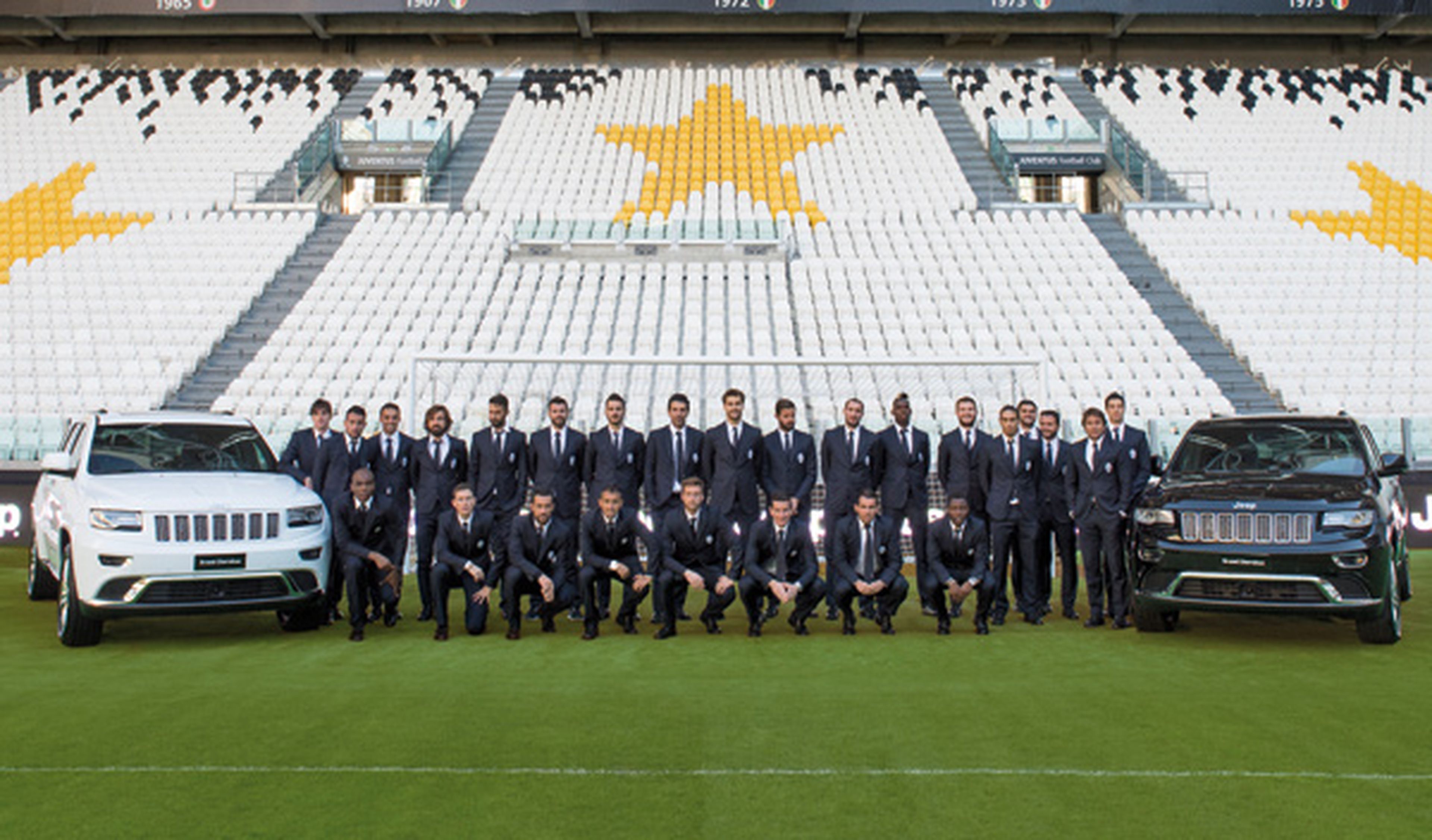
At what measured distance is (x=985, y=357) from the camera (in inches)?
509

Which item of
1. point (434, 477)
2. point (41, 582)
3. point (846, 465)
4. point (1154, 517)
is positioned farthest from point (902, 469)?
point (41, 582)

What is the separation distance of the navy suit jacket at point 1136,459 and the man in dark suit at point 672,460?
3469mm

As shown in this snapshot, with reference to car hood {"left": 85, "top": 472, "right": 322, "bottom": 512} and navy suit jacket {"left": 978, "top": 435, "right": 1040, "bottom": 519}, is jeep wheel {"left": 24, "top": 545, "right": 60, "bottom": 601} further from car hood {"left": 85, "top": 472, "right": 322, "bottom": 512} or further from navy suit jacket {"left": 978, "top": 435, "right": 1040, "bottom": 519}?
navy suit jacket {"left": 978, "top": 435, "right": 1040, "bottom": 519}

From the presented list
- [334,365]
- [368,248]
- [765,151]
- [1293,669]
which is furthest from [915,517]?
[765,151]

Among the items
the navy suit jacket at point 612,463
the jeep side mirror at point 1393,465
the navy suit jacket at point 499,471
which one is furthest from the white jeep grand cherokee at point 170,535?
the jeep side mirror at point 1393,465

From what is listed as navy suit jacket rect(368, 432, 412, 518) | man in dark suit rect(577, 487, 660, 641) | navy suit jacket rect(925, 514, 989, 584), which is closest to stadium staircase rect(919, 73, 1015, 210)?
navy suit jacket rect(925, 514, 989, 584)

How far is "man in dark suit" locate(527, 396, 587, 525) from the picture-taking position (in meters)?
9.48

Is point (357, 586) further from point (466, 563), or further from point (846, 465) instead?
point (846, 465)

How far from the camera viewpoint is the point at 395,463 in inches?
381

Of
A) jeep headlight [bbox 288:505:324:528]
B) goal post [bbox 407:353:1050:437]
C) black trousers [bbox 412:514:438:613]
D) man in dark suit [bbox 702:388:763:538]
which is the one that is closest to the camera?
jeep headlight [bbox 288:505:324:528]

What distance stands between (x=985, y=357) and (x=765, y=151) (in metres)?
16.5

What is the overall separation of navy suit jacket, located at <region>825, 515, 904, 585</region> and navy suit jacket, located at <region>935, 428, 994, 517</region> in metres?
0.90

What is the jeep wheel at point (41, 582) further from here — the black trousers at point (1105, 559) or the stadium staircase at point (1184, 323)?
the stadium staircase at point (1184, 323)

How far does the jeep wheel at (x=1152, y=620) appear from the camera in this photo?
809cm
